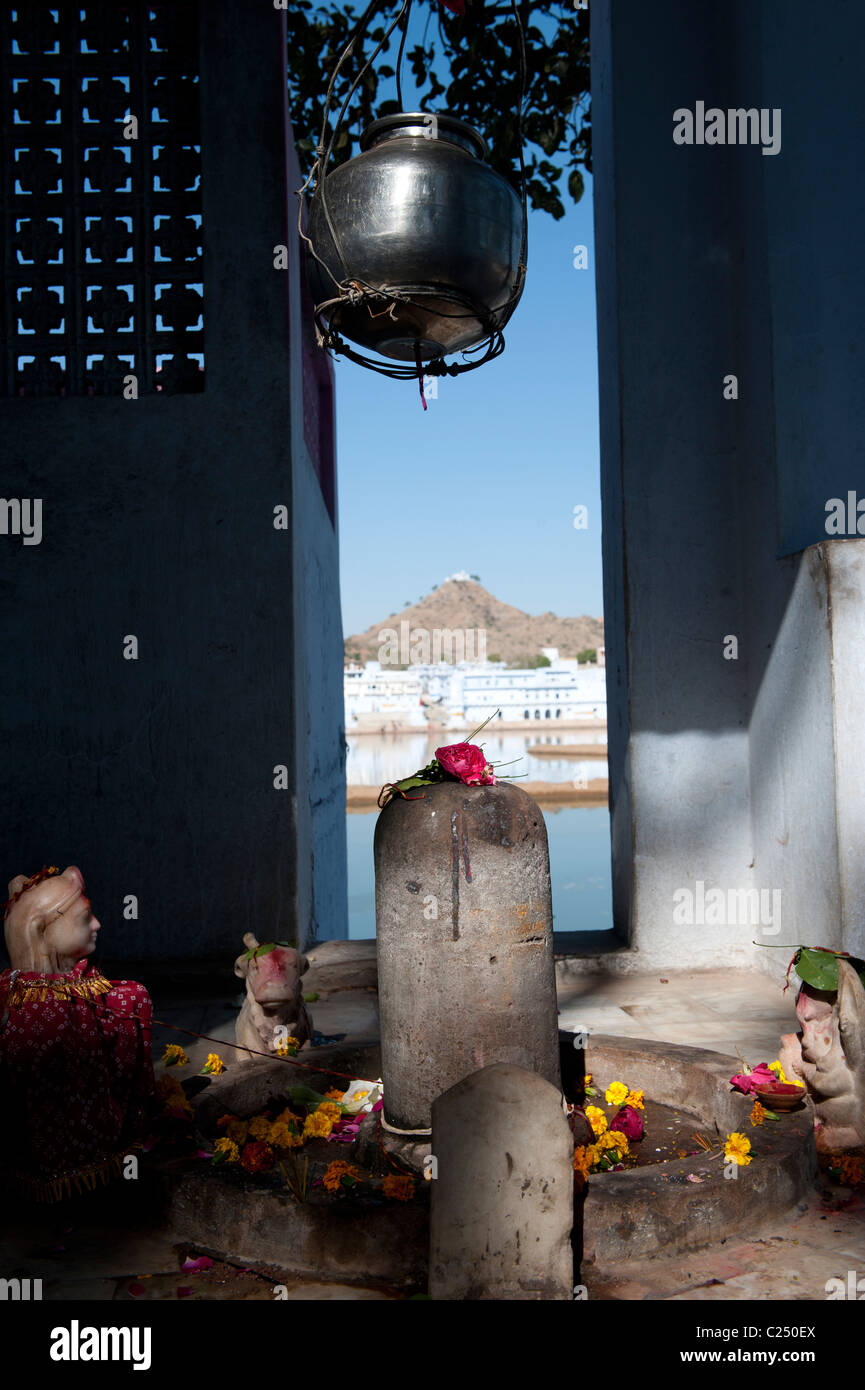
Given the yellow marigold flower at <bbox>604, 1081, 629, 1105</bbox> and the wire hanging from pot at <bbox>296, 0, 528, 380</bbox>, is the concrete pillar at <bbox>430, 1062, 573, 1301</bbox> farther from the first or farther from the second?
the wire hanging from pot at <bbox>296, 0, 528, 380</bbox>

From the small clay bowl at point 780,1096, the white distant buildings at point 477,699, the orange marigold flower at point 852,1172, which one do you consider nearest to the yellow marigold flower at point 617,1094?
the small clay bowl at point 780,1096

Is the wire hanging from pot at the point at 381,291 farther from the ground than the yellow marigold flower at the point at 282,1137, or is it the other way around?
the wire hanging from pot at the point at 381,291

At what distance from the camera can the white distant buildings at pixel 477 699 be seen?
55219 mm

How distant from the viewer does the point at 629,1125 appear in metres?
3.34

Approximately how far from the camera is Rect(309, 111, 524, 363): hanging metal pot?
2.35 meters

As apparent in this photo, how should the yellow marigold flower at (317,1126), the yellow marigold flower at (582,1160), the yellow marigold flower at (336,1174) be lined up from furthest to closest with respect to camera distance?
the yellow marigold flower at (317,1126)
the yellow marigold flower at (582,1160)
the yellow marigold flower at (336,1174)

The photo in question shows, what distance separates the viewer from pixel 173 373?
20.1ft

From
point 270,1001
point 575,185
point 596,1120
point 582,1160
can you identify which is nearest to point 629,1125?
point 596,1120

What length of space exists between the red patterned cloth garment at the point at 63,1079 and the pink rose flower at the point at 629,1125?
4.83ft

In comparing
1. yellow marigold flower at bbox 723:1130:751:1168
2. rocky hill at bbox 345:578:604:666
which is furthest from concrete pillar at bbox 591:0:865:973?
rocky hill at bbox 345:578:604:666

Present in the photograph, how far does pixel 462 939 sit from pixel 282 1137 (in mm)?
900

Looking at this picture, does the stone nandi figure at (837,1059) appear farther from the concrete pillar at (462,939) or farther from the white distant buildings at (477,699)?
the white distant buildings at (477,699)

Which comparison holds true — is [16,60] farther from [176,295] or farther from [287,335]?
[287,335]

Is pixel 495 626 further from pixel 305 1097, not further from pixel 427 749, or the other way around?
pixel 305 1097
